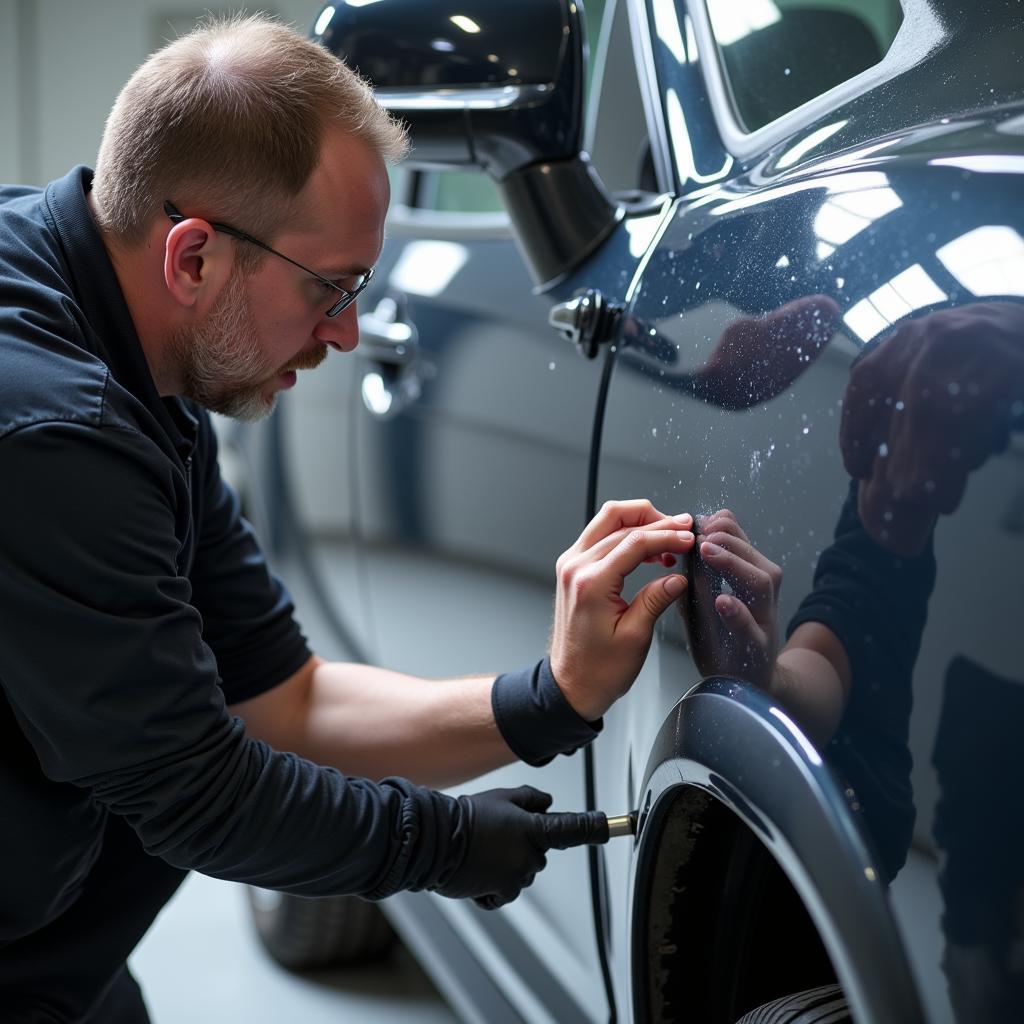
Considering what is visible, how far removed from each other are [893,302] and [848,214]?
0.32ft

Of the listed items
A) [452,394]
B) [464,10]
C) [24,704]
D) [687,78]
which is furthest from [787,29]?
[24,704]

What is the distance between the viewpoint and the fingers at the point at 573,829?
109cm

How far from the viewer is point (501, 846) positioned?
3.76 feet

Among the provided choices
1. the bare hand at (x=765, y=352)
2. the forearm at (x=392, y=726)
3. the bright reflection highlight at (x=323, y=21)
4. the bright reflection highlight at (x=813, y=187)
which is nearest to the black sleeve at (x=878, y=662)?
the bare hand at (x=765, y=352)

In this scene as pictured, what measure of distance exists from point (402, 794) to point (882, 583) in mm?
584

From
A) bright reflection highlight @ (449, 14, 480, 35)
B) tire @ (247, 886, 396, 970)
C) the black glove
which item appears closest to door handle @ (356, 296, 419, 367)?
bright reflection highlight @ (449, 14, 480, 35)

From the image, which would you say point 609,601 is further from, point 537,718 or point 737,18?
point 737,18

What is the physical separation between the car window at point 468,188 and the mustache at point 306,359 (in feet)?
1.91

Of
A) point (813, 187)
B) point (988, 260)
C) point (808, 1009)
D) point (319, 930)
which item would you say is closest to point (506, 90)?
point (813, 187)

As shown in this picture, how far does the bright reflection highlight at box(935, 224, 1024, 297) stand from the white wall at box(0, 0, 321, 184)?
835 cm

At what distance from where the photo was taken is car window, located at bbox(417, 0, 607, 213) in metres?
1.93

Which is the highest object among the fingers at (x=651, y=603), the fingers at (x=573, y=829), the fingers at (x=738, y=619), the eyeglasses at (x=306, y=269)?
the eyeglasses at (x=306, y=269)

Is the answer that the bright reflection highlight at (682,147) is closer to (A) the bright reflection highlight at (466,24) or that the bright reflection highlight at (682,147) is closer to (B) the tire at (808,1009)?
(A) the bright reflection highlight at (466,24)

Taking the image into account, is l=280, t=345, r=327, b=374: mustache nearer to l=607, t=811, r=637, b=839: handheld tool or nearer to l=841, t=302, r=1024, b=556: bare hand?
l=607, t=811, r=637, b=839: handheld tool
